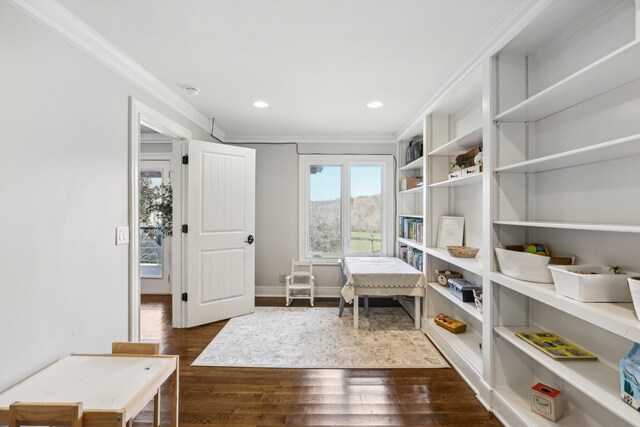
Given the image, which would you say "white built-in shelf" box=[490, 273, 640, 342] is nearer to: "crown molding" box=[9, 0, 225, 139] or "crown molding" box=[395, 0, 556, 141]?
"crown molding" box=[395, 0, 556, 141]

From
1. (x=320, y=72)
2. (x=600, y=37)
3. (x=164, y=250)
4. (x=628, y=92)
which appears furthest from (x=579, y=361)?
(x=164, y=250)

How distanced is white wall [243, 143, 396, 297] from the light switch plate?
222 centimetres

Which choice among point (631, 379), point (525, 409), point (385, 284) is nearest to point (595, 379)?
point (631, 379)

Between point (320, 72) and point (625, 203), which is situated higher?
point (320, 72)

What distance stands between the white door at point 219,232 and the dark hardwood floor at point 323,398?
2.63ft

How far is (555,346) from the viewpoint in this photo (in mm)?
1567

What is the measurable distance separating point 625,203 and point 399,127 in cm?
280

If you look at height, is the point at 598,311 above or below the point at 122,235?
below

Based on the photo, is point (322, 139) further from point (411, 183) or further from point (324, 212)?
point (411, 183)

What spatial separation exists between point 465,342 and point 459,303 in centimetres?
39

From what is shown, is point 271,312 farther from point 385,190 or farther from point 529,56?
point 529,56

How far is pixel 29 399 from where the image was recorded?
1206 mm

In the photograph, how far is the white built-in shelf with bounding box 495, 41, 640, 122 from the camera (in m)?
1.10

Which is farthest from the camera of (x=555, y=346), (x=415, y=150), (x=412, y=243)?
(x=415, y=150)
